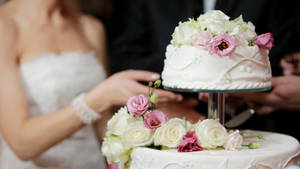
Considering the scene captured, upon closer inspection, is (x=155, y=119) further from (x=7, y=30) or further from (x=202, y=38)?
(x=7, y=30)

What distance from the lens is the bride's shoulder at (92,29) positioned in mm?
2451

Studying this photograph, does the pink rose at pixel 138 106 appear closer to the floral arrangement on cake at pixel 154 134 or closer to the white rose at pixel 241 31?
the floral arrangement on cake at pixel 154 134

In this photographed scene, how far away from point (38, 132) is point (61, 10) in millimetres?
840

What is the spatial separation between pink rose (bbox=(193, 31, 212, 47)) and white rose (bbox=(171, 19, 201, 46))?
2 centimetres

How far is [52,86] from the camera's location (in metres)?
2.10

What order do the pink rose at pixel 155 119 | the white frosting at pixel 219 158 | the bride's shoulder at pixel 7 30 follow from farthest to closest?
the bride's shoulder at pixel 7 30 < the pink rose at pixel 155 119 < the white frosting at pixel 219 158

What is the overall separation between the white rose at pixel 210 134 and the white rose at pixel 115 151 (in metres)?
0.24

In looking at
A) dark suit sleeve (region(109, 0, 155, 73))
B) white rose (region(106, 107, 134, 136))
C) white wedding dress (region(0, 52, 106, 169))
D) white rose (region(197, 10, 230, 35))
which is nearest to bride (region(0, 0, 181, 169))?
white wedding dress (region(0, 52, 106, 169))

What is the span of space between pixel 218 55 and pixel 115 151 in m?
0.43

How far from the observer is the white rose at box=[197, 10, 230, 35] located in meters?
1.12

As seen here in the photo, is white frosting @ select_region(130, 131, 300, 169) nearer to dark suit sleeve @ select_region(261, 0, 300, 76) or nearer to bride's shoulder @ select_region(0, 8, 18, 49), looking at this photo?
dark suit sleeve @ select_region(261, 0, 300, 76)

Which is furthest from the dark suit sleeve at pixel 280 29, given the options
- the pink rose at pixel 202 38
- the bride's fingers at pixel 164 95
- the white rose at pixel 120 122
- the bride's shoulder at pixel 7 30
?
the bride's shoulder at pixel 7 30

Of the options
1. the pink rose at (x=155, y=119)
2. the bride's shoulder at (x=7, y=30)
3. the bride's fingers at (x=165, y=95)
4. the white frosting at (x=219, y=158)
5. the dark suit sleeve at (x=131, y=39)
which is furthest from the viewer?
the dark suit sleeve at (x=131, y=39)

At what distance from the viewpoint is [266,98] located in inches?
66.8
